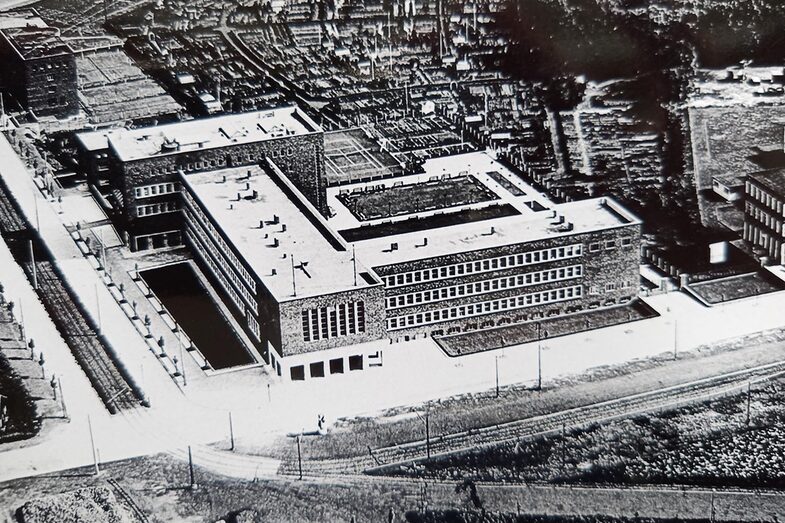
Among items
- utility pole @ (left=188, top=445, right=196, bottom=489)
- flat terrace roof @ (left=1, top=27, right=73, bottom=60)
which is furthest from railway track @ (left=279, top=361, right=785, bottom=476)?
flat terrace roof @ (left=1, top=27, right=73, bottom=60)

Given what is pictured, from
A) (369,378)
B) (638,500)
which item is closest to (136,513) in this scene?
(369,378)

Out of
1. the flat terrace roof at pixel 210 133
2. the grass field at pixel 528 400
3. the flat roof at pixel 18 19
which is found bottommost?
the grass field at pixel 528 400

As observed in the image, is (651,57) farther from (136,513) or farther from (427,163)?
(136,513)

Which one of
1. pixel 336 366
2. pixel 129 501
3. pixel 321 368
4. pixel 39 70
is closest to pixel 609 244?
pixel 336 366

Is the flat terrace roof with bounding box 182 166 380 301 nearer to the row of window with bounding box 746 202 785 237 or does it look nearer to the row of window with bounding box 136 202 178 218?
the row of window with bounding box 136 202 178 218

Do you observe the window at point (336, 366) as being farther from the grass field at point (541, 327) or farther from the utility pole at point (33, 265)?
the utility pole at point (33, 265)

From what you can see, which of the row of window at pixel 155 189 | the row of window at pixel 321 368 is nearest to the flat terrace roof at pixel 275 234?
the row of window at pixel 155 189

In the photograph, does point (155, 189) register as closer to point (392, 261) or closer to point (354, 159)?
point (354, 159)
